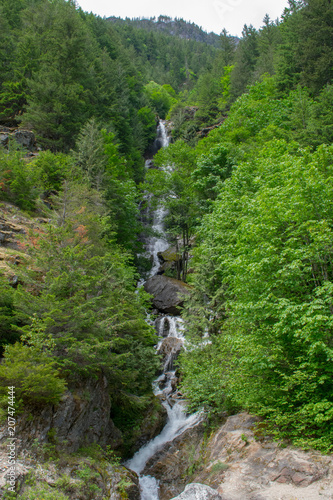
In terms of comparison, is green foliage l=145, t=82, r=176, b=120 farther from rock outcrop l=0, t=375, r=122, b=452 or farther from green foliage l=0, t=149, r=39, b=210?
rock outcrop l=0, t=375, r=122, b=452

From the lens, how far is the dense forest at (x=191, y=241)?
8.31 m

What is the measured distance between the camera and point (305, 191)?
361 inches

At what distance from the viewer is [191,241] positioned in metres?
26.9

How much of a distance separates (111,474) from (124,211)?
16.8m

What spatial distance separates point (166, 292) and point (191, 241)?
708 centimetres

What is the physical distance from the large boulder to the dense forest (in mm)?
2686

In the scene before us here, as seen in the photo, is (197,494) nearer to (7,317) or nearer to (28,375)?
(28,375)

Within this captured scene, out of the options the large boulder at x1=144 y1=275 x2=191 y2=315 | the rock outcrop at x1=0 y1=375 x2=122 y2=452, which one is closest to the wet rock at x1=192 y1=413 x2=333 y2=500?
the rock outcrop at x1=0 y1=375 x2=122 y2=452

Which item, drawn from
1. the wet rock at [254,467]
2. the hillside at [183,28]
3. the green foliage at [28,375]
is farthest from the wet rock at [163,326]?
the hillside at [183,28]

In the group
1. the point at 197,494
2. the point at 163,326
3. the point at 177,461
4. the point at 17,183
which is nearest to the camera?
the point at 197,494

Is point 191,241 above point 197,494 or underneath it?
above

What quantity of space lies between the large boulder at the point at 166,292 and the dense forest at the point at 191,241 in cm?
269

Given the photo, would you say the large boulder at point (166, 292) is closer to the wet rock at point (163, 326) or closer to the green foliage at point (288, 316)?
the wet rock at point (163, 326)

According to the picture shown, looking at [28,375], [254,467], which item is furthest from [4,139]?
[254,467]
